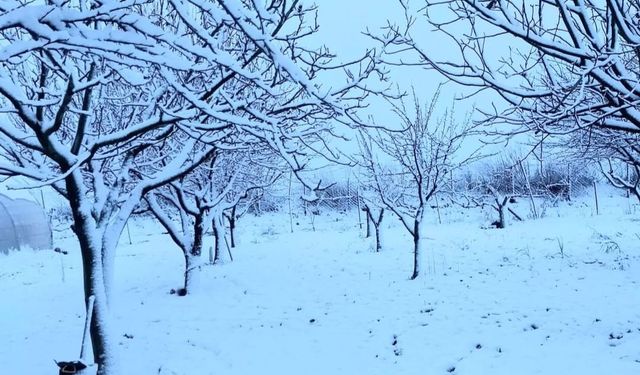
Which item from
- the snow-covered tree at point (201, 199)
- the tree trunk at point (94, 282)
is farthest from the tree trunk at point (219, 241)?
the tree trunk at point (94, 282)

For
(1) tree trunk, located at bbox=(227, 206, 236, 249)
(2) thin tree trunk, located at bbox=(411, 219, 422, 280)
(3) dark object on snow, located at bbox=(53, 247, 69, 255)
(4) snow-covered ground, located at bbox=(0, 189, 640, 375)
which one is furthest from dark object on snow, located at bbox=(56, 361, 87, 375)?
(3) dark object on snow, located at bbox=(53, 247, 69, 255)

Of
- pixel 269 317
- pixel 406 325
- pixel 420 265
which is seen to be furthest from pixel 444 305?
pixel 269 317

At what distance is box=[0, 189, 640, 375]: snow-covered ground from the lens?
20.3 feet

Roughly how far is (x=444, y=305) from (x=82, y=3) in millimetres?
6975

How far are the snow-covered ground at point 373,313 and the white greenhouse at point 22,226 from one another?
6.47 metres

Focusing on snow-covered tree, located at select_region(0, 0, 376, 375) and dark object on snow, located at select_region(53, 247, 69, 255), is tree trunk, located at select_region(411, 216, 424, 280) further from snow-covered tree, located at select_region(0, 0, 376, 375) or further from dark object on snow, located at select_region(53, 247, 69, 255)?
→ dark object on snow, located at select_region(53, 247, 69, 255)

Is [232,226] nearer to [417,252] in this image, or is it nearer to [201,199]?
[201,199]

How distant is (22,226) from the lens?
21.6m

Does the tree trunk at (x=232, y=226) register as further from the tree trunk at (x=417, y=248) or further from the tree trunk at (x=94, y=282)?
the tree trunk at (x=94, y=282)

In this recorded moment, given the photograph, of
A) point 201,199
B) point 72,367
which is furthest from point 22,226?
point 72,367

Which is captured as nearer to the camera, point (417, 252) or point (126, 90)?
point (126, 90)

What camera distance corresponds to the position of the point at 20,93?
3.73 metres

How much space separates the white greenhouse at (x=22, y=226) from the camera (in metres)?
20.8

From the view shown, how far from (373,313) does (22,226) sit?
63.8ft
